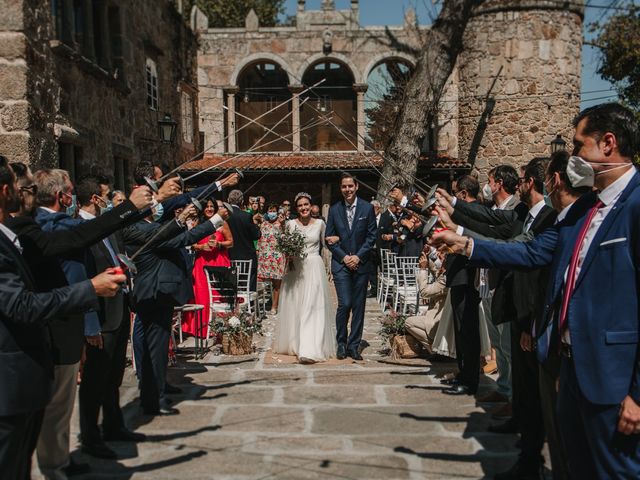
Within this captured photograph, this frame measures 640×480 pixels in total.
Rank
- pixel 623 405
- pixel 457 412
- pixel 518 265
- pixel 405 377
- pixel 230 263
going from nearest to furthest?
1. pixel 623 405
2. pixel 518 265
3. pixel 457 412
4. pixel 405 377
5. pixel 230 263

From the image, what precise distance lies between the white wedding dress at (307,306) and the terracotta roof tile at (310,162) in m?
10.5

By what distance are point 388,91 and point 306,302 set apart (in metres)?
13.2

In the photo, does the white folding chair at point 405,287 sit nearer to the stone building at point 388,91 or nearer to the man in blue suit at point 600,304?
the man in blue suit at point 600,304

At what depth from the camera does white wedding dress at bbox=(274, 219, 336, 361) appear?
7340 mm

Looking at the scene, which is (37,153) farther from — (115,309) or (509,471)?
(509,471)

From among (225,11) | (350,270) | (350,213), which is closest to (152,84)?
(350,213)

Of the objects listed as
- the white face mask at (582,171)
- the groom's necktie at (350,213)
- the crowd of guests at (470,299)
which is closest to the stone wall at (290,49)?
the groom's necktie at (350,213)

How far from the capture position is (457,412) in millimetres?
5281

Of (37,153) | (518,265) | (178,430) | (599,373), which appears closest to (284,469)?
(178,430)

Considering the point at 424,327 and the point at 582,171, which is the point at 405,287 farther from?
the point at 582,171

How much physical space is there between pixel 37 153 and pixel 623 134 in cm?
784

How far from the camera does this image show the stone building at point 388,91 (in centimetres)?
1817

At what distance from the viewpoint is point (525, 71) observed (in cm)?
1816

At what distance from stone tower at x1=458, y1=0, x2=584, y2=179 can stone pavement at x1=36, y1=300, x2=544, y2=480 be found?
1323 cm
